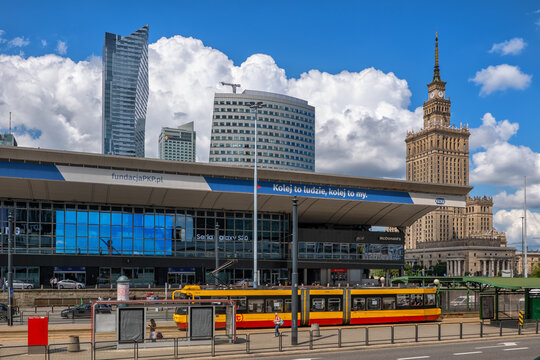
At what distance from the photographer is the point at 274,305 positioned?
1368 inches

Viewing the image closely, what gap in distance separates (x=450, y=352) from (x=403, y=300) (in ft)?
38.8

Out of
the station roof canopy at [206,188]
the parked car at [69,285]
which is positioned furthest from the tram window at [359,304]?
the parked car at [69,285]

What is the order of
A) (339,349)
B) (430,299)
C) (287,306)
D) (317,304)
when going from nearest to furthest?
(339,349) → (287,306) → (317,304) → (430,299)

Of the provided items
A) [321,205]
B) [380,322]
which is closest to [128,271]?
[321,205]

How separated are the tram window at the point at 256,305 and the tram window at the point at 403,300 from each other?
10045mm

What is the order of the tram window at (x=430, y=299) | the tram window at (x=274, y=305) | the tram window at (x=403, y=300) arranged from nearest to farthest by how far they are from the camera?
the tram window at (x=274, y=305)
the tram window at (x=403, y=300)
the tram window at (x=430, y=299)

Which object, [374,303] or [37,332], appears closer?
[37,332]

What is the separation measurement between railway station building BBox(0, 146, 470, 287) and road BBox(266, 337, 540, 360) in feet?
106

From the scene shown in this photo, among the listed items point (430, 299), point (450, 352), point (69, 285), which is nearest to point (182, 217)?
point (69, 285)

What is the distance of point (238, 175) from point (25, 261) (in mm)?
24786

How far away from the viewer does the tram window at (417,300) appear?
39.0 m

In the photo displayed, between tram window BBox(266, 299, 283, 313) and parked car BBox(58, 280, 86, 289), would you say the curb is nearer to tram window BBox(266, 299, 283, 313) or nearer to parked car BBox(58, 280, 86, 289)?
tram window BBox(266, 299, 283, 313)

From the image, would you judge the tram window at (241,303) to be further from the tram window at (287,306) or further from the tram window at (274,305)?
the tram window at (287,306)

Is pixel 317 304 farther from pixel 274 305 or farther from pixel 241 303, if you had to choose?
pixel 241 303
